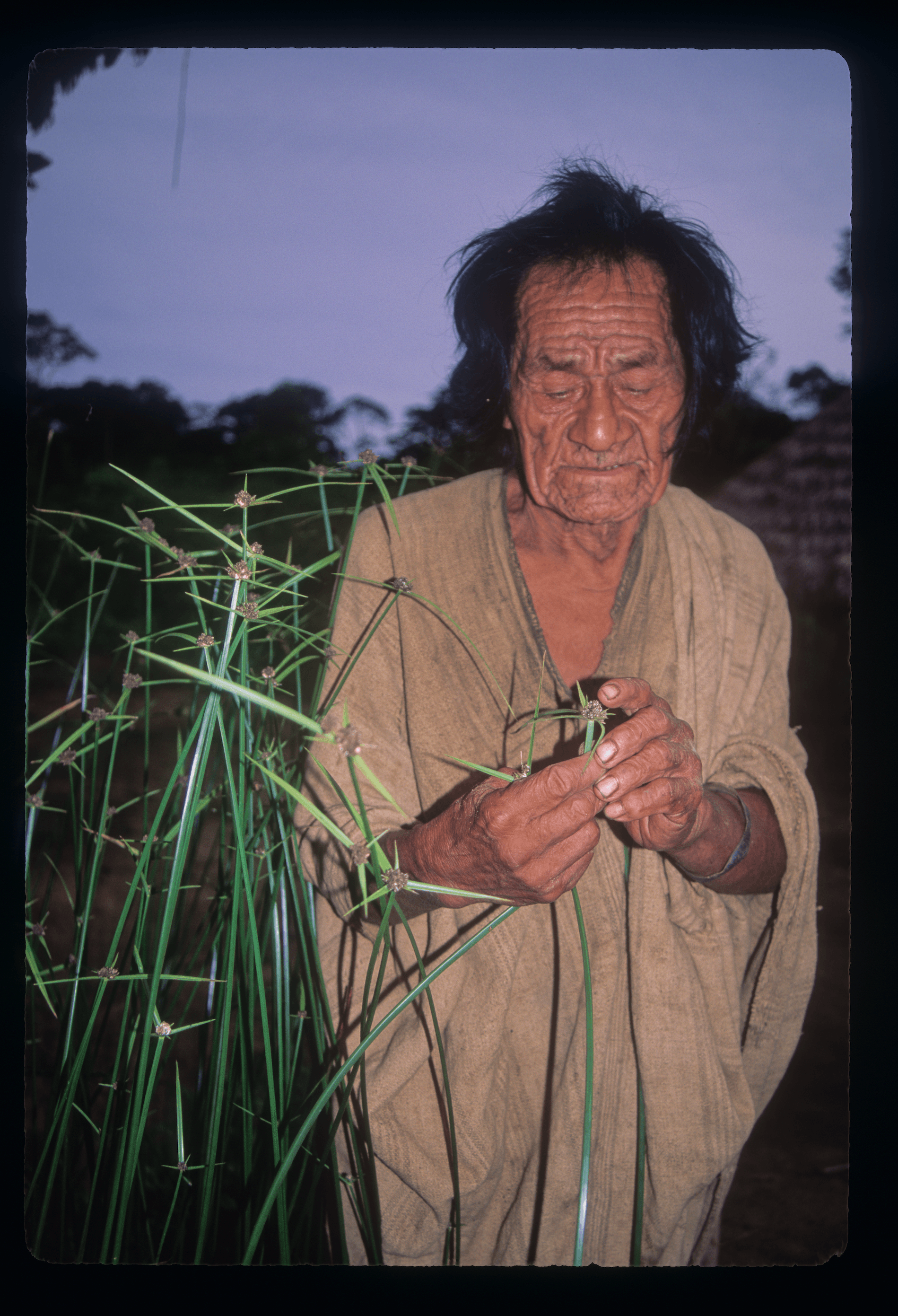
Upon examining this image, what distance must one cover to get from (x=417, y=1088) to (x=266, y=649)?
479 millimetres

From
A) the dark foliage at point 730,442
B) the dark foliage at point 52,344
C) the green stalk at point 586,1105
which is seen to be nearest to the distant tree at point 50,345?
the dark foliage at point 52,344

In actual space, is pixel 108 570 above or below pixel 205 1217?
above

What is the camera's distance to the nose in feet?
2.62

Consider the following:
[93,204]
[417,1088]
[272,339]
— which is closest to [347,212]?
[272,339]

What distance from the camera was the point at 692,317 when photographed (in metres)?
0.81

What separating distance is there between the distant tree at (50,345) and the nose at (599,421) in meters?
0.48

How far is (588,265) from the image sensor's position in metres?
0.79

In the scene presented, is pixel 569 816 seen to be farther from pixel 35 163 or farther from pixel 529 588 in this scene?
pixel 35 163

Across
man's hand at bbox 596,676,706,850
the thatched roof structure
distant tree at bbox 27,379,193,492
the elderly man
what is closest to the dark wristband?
the elderly man

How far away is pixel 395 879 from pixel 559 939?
288 millimetres

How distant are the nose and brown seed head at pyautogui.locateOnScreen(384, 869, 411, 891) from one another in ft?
1.42

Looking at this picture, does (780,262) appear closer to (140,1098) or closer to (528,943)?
(528,943)

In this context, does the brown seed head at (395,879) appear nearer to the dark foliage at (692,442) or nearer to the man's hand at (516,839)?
the man's hand at (516,839)

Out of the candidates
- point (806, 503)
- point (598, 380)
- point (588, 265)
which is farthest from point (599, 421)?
point (806, 503)
